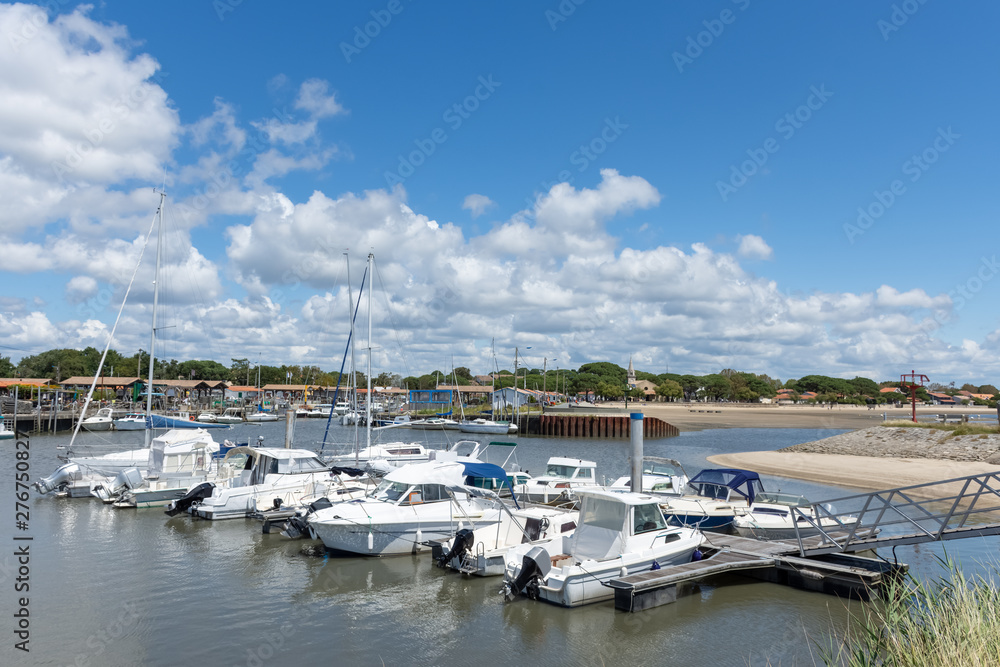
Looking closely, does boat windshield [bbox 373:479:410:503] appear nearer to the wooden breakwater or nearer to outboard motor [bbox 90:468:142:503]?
outboard motor [bbox 90:468:142:503]

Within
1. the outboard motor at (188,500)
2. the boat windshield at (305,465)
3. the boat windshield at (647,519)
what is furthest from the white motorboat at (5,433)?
the boat windshield at (647,519)

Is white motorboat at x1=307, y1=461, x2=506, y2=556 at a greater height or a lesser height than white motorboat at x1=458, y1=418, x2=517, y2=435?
greater

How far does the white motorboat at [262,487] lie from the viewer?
987 inches

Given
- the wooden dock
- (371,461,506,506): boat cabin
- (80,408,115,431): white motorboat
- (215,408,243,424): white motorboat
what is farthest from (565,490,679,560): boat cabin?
(215,408,243,424): white motorboat

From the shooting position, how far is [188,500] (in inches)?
1007

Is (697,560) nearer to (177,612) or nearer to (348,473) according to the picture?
(177,612)

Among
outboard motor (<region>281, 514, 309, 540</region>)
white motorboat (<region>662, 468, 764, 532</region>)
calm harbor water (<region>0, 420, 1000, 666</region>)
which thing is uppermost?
white motorboat (<region>662, 468, 764, 532</region>)

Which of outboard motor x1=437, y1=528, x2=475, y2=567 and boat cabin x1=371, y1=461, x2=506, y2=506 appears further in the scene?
boat cabin x1=371, y1=461, x2=506, y2=506

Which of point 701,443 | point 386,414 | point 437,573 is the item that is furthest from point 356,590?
point 386,414

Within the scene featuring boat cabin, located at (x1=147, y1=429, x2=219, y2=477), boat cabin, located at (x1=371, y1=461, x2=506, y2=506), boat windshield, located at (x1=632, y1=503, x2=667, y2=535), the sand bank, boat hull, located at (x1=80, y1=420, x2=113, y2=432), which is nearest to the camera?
boat windshield, located at (x1=632, y1=503, x2=667, y2=535)

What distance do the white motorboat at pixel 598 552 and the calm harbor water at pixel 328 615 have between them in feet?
1.41

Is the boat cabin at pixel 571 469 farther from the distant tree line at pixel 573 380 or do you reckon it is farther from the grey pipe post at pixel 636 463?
the distant tree line at pixel 573 380

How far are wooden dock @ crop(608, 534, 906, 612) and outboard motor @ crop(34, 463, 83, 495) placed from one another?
1036 inches

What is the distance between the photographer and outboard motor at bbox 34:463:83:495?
95.1 feet
